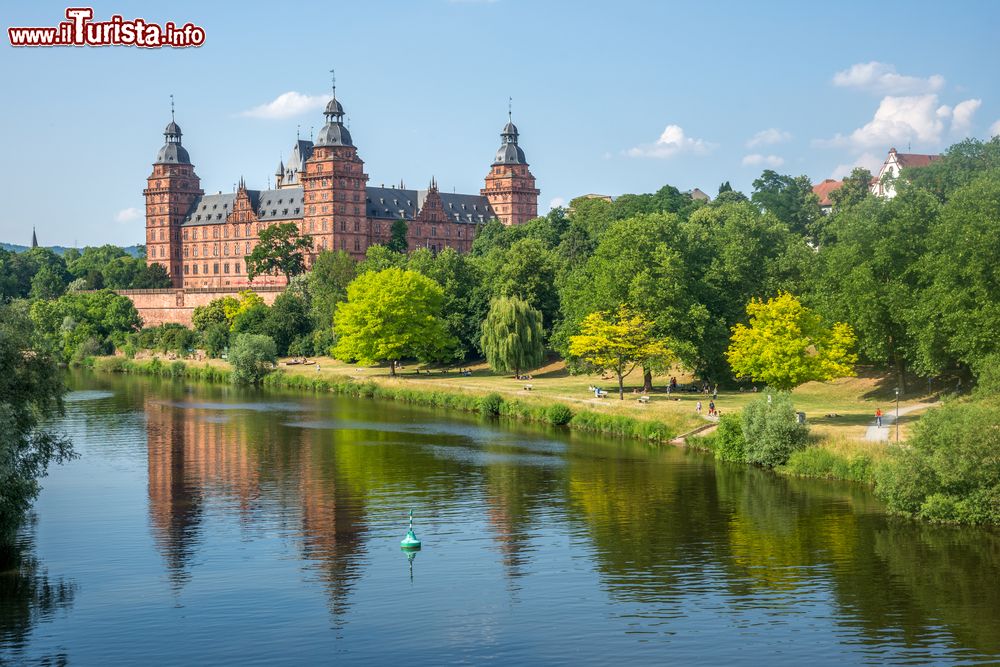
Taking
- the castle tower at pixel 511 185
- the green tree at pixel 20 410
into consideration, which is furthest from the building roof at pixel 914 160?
the green tree at pixel 20 410

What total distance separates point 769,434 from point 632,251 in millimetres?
23476

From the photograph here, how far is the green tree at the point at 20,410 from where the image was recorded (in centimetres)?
3303

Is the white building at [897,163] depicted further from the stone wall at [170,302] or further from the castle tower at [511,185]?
the stone wall at [170,302]

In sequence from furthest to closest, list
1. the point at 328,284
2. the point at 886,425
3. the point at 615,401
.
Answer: the point at 328,284 < the point at 615,401 < the point at 886,425

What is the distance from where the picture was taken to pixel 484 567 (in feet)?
110

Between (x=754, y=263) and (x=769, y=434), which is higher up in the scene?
(x=754, y=263)

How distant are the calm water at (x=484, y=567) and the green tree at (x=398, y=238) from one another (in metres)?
90.4

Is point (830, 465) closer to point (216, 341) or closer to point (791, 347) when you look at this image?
point (791, 347)

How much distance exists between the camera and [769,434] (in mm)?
46969

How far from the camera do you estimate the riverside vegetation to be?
45.7 meters

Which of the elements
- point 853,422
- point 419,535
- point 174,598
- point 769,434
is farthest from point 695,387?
point 174,598

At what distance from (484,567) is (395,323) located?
52.1m

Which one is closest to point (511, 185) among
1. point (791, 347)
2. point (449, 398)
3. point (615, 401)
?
point (449, 398)

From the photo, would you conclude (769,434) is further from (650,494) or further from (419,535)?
(419,535)
